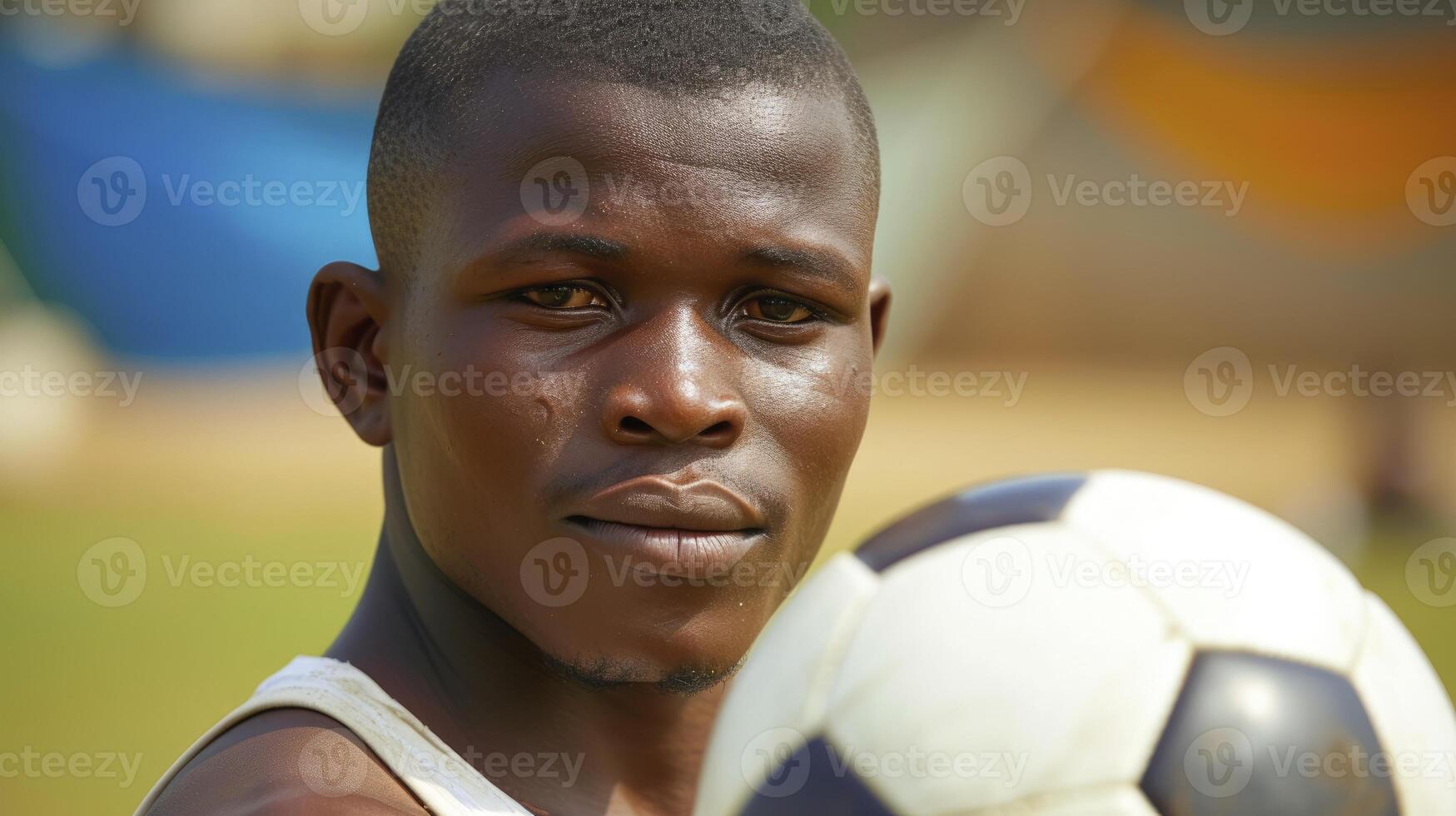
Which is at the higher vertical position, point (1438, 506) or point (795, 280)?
point (795, 280)

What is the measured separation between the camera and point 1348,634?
1582 millimetres

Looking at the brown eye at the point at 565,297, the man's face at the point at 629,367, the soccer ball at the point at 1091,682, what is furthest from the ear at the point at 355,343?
the soccer ball at the point at 1091,682

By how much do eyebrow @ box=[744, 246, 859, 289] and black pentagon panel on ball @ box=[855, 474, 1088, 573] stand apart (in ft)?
1.43

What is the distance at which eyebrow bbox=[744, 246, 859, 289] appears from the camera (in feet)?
6.57

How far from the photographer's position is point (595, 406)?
6.35ft

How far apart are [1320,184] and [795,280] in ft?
53.8

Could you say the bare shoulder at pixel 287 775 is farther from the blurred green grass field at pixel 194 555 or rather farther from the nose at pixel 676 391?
the blurred green grass field at pixel 194 555

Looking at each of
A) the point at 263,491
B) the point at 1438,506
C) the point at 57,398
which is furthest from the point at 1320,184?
the point at 57,398

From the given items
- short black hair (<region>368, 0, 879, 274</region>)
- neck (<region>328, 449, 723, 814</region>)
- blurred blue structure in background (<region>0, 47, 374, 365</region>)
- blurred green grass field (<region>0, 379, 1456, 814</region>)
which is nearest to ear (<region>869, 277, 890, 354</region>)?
short black hair (<region>368, 0, 879, 274</region>)

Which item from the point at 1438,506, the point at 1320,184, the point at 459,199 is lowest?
the point at 1438,506

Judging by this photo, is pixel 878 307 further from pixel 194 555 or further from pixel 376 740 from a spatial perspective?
pixel 194 555

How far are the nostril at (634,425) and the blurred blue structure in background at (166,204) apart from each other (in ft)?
38.5

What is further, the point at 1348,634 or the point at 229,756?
the point at 229,756

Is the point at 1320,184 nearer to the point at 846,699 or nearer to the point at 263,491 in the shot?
the point at 263,491
